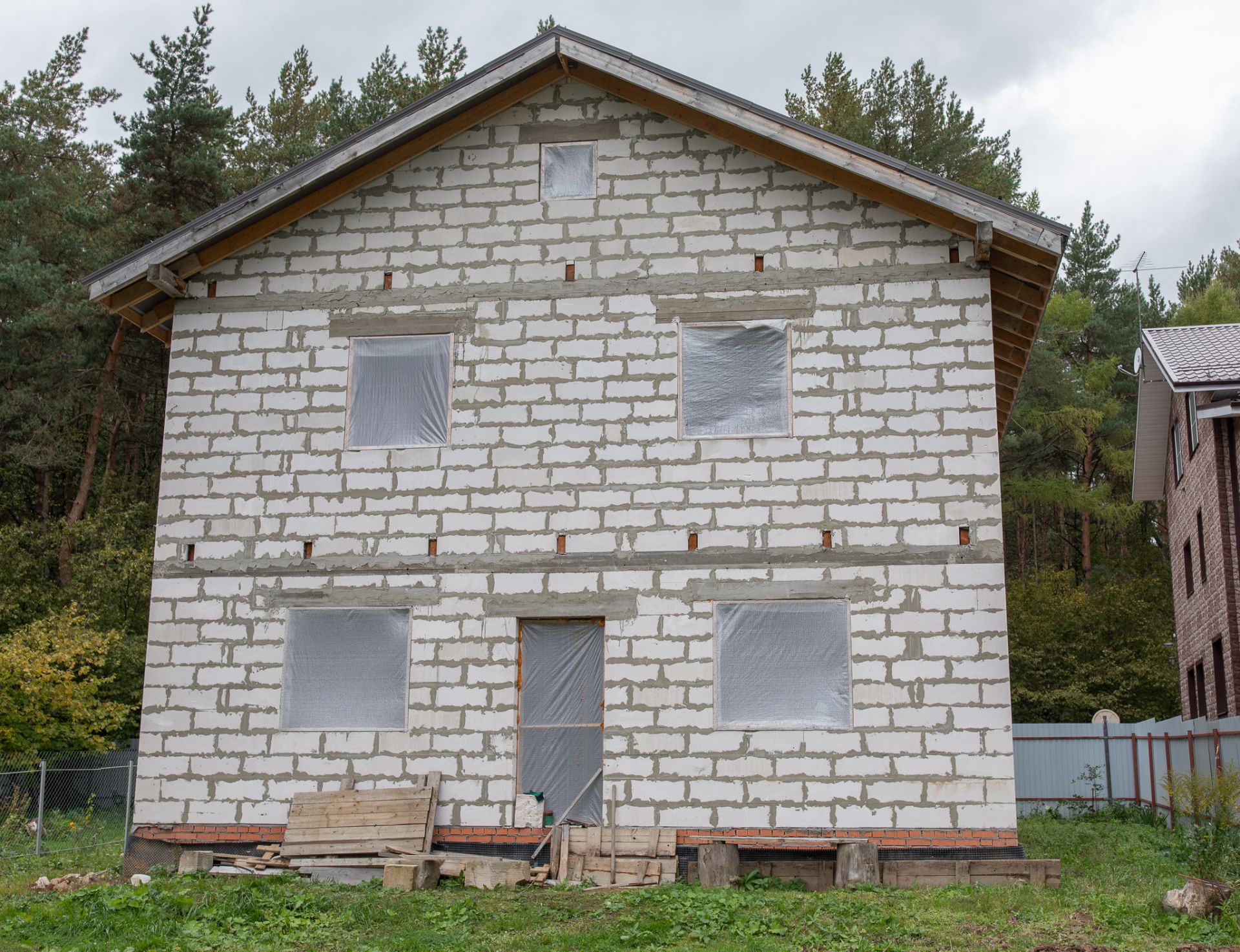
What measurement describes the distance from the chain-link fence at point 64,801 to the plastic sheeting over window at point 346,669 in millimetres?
6107

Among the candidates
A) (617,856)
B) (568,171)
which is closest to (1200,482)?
(568,171)

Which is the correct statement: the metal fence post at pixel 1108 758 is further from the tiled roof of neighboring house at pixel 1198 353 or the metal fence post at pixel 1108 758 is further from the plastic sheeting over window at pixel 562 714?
the plastic sheeting over window at pixel 562 714

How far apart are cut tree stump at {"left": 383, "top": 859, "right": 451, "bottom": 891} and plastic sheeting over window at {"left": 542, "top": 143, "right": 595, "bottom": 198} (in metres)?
7.55

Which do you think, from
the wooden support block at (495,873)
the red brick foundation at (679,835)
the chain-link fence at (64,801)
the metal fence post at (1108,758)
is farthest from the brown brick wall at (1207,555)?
the chain-link fence at (64,801)

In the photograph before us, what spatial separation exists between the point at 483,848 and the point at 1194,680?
17732 millimetres

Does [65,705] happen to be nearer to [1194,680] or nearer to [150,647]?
[150,647]

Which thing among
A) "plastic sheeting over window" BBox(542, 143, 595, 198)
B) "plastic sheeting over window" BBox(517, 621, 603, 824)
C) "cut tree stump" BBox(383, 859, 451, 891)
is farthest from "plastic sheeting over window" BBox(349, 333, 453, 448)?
"cut tree stump" BBox(383, 859, 451, 891)

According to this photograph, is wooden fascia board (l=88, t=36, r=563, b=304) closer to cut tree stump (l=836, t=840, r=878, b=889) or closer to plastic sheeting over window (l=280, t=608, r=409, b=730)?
plastic sheeting over window (l=280, t=608, r=409, b=730)

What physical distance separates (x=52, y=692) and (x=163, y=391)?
12.5m

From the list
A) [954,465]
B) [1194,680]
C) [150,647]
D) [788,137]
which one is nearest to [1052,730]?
[1194,680]

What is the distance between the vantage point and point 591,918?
10680 millimetres

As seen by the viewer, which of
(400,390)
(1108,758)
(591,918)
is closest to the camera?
(591,918)

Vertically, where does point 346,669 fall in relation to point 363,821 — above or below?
above

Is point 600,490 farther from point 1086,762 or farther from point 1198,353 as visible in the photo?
point 1086,762
